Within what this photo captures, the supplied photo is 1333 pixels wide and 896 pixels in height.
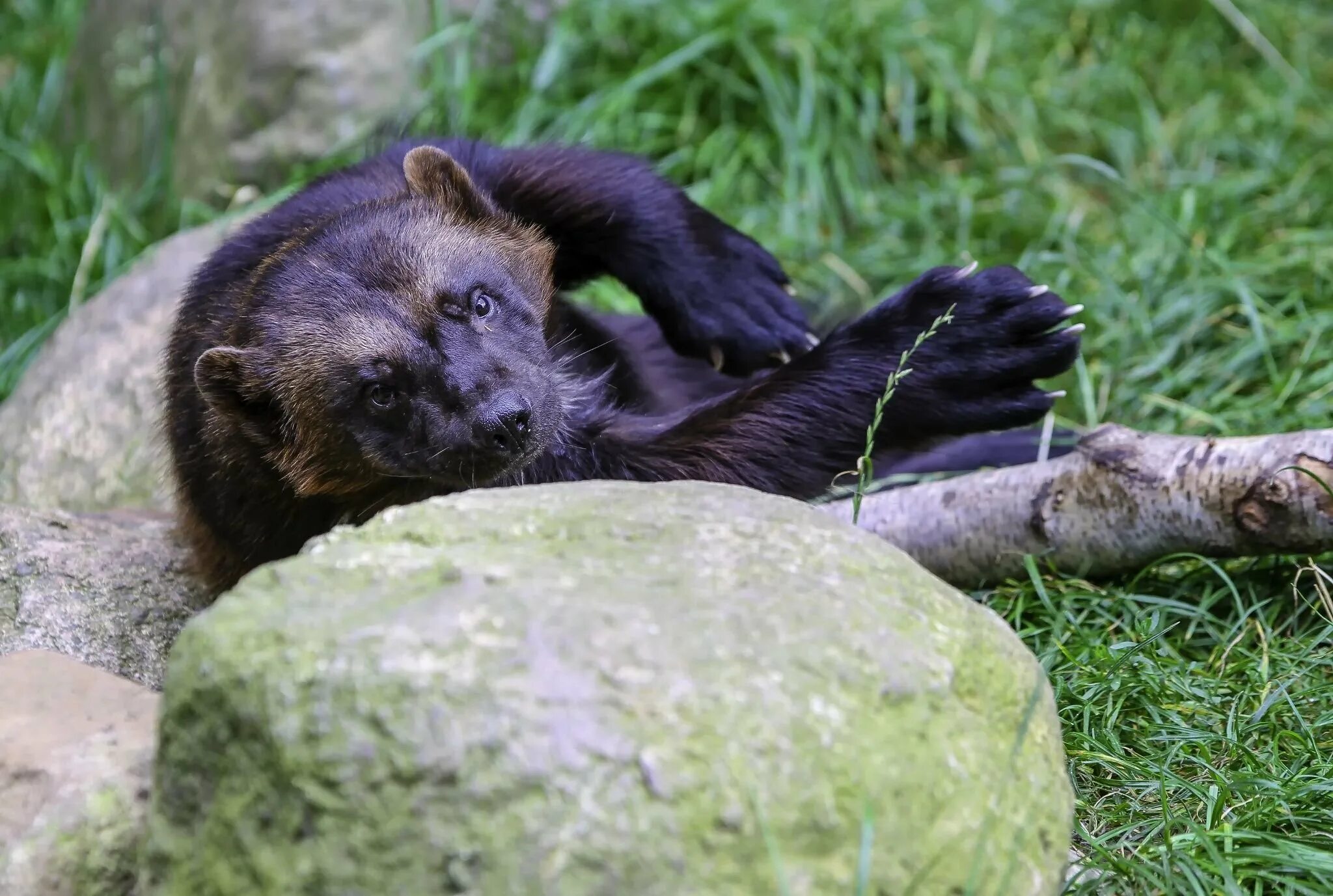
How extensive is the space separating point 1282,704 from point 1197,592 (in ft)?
2.02

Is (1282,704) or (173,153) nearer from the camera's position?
(1282,704)

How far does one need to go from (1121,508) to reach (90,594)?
2.73 metres

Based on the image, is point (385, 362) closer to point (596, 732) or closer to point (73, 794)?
point (73, 794)

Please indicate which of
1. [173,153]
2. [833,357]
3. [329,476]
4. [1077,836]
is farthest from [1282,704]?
[173,153]

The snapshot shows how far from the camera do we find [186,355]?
386 cm

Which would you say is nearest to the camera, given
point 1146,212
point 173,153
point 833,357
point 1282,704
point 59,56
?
point 1282,704

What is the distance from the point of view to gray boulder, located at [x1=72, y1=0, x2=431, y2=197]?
6480 mm

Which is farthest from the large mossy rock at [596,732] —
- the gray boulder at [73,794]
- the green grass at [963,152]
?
the green grass at [963,152]

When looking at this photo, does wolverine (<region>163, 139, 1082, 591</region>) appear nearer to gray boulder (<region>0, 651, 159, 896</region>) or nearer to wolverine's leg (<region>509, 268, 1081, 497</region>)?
wolverine's leg (<region>509, 268, 1081, 497</region>)

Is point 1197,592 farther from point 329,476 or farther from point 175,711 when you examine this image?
point 175,711

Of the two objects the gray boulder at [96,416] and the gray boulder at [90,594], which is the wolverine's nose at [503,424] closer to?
the gray boulder at [90,594]

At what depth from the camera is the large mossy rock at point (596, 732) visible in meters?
1.94

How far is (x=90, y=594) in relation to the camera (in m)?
3.76

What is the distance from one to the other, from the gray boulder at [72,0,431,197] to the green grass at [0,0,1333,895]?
187mm
